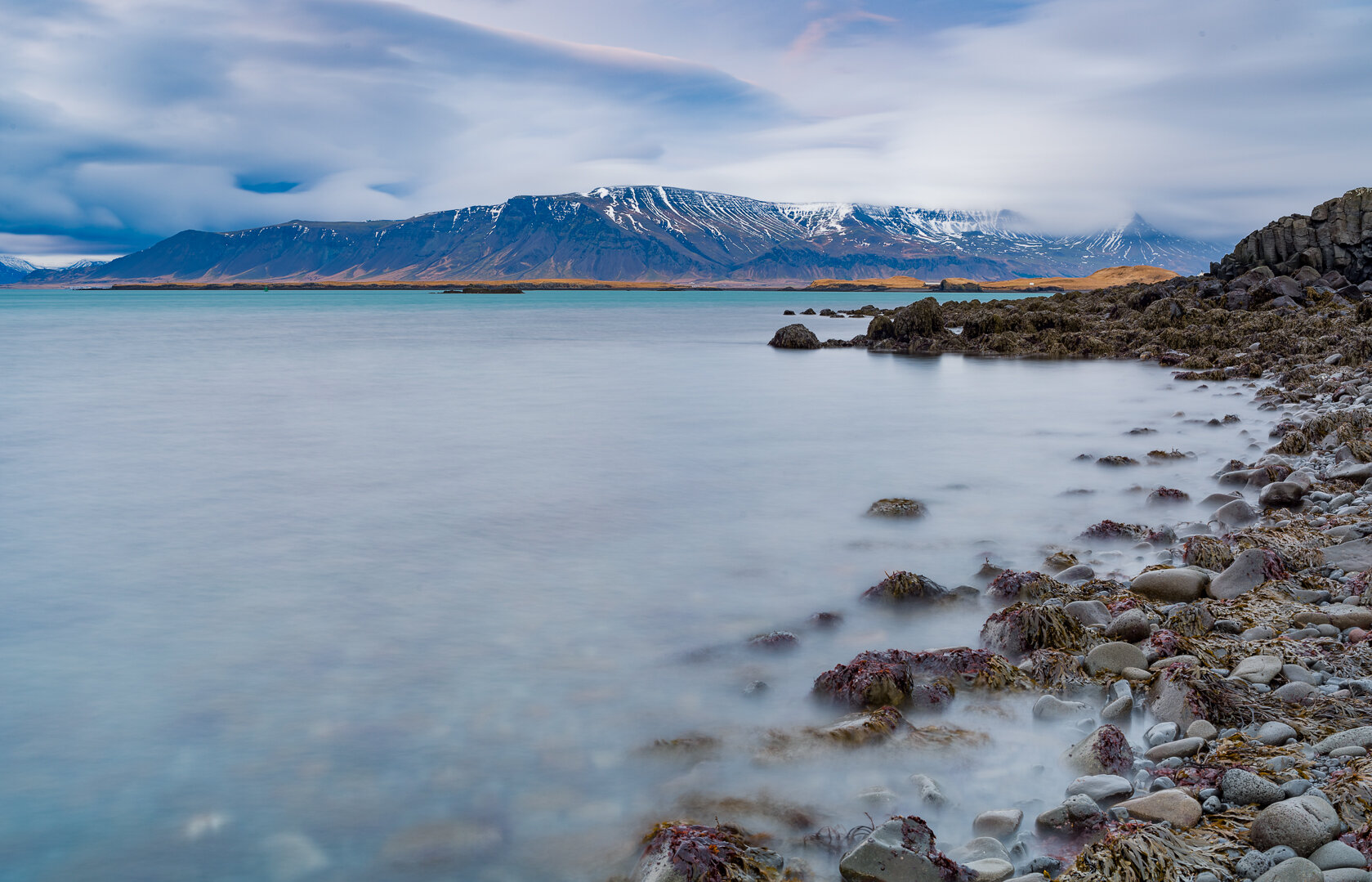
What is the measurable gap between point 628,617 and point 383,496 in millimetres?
5081

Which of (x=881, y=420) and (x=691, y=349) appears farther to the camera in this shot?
(x=691, y=349)

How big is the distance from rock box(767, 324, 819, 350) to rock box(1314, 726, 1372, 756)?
32.8m

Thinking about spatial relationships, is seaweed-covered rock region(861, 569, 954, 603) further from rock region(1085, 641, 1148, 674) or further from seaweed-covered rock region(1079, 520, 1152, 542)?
seaweed-covered rock region(1079, 520, 1152, 542)

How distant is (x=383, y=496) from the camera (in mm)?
10359

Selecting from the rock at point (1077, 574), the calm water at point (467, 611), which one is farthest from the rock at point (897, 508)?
the rock at point (1077, 574)

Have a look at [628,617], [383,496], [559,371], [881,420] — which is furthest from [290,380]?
[628,617]

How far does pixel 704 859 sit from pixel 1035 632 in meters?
3.18

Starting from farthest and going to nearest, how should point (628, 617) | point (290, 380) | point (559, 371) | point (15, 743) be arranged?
1. point (559, 371)
2. point (290, 380)
3. point (628, 617)
4. point (15, 743)

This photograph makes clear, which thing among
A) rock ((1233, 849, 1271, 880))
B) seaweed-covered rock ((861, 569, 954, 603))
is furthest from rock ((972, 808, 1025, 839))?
seaweed-covered rock ((861, 569, 954, 603))

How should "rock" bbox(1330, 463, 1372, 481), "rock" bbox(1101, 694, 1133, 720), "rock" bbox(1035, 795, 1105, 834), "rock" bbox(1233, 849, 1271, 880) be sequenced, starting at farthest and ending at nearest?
"rock" bbox(1330, 463, 1372, 481) < "rock" bbox(1101, 694, 1133, 720) < "rock" bbox(1035, 795, 1105, 834) < "rock" bbox(1233, 849, 1271, 880)

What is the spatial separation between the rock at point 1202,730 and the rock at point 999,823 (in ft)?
3.88

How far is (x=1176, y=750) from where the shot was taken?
13.6 feet

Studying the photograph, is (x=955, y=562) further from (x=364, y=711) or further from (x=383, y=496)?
(x=383, y=496)

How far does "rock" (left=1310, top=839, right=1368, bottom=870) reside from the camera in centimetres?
295
